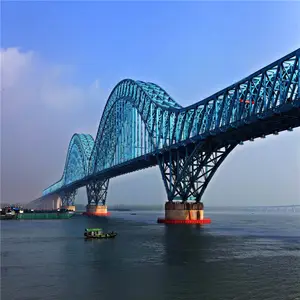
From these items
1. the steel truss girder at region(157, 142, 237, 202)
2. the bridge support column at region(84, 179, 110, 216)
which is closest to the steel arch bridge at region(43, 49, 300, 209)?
the steel truss girder at region(157, 142, 237, 202)

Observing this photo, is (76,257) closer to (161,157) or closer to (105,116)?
(161,157)

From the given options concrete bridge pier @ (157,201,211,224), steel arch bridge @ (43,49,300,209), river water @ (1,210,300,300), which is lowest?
river water @ (1,210,300,300)

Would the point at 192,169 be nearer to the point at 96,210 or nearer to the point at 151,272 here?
the point at 151,272

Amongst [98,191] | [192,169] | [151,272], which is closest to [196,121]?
[192,169]

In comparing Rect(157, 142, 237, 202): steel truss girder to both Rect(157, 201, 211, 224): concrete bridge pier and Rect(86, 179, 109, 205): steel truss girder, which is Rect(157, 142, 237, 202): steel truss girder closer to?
Rect(157, 201, 211, 224): concrete bridge pier

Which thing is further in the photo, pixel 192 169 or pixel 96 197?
pixel 96 197

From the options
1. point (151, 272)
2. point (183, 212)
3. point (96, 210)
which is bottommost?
point (151, 272)

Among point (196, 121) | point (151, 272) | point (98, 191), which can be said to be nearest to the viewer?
point (151, 272)

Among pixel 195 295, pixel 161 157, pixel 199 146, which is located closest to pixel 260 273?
pixel 195 295
